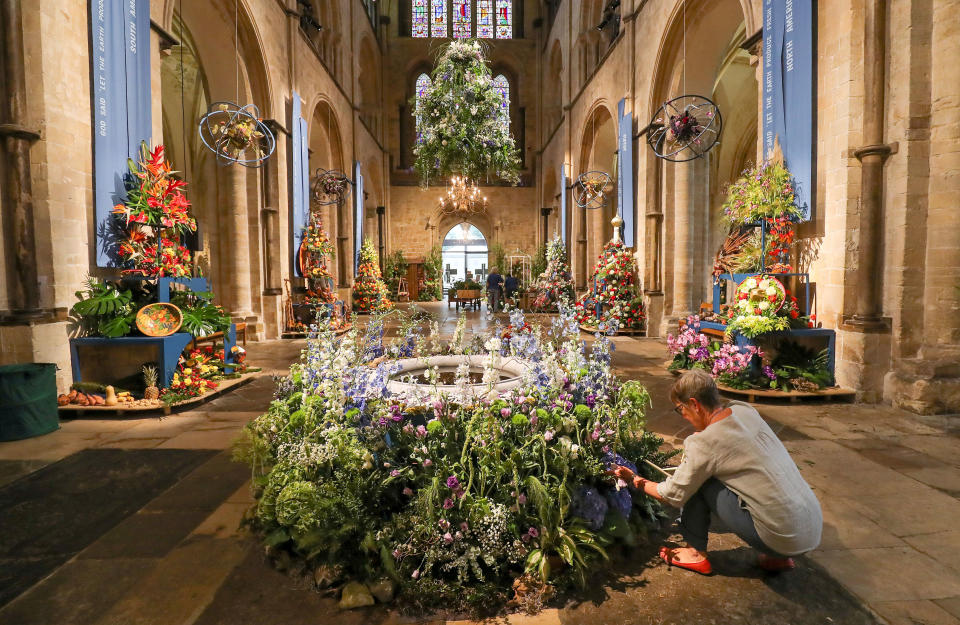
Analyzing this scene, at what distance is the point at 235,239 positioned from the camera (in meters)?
9.46

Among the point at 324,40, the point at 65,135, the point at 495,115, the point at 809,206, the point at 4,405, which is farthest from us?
the point at 324,40

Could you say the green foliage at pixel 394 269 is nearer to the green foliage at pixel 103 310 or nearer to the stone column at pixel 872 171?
the green foliage at pixel 103 310

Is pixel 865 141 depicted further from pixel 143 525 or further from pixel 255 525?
pixel 143 525

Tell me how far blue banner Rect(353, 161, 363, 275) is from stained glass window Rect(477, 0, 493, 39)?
9995 mm

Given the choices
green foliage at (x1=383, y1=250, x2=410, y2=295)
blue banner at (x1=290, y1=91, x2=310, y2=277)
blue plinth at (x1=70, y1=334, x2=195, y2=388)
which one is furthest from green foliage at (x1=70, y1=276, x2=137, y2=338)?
green foliage at (x1=383, y1=250, x2=410, y2=295)

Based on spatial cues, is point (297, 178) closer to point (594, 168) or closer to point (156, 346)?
point (156, 346)

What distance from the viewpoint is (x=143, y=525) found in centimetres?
272

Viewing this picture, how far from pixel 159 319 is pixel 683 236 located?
801cm

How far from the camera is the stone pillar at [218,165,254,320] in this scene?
9.45m

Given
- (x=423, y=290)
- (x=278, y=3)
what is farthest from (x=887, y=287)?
(x=423, y=290)

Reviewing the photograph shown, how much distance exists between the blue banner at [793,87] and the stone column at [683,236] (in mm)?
3176

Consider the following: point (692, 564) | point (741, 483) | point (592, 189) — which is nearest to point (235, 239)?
point (592, 189)

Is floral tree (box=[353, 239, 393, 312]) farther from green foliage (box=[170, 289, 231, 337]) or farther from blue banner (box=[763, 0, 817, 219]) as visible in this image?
blue banner (box=[763, 0, 817, 219])

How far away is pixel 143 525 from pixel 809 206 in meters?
6.11
